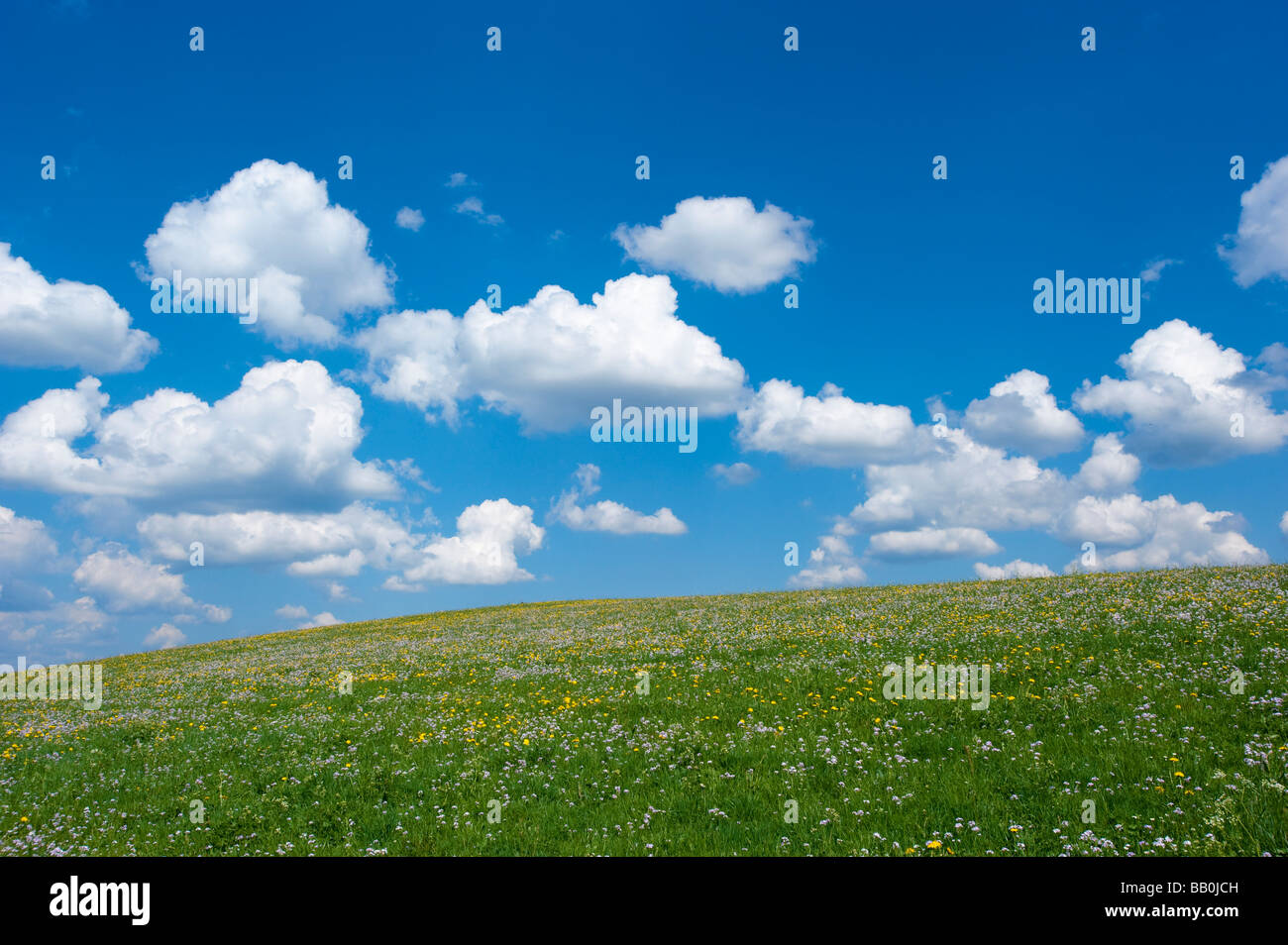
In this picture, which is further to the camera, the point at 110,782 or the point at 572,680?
the point at 572,680

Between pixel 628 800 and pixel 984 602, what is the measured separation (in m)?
21.4

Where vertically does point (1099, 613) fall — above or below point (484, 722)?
above

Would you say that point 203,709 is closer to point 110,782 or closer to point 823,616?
point 110,782

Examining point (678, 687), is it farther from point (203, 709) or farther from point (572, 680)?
point (203, 709)

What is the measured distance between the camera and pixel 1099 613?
21.7 metres

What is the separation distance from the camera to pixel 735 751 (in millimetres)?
12695

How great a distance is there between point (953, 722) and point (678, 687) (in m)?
6.88

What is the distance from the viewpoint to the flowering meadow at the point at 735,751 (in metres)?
9.55

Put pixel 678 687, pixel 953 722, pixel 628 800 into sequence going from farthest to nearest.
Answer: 1. pixel 678 687
2. pixel 953 722
3. pixel 628 800

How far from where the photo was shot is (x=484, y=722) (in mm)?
16297

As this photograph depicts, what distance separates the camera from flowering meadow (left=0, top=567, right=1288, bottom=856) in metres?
9.55
